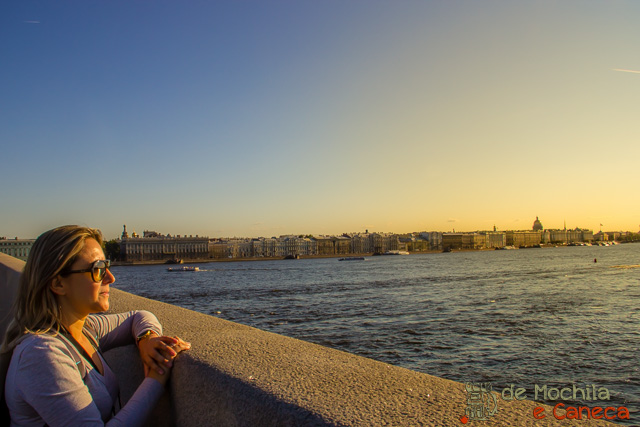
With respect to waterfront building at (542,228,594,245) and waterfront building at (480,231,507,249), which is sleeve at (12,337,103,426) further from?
waterfront building at (542,228,594,245)

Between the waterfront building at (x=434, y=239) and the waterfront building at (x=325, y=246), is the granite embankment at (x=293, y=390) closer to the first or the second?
the waterfront building at (x=325, y=246)

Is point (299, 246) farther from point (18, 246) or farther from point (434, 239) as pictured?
point (18, 246)

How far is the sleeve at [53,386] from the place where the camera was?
0.97 m

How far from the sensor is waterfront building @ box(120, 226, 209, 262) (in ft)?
268

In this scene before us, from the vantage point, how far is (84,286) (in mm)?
1149

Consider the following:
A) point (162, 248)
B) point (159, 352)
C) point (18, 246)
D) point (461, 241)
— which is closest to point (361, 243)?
point (461, 241)

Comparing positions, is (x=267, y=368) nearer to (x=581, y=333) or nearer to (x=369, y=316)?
(x=581, y=333)

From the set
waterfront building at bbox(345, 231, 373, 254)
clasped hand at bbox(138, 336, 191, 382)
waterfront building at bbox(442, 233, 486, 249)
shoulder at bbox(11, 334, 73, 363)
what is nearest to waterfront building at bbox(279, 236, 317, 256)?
waterfront building at bbox(345, 231, 373, 254)

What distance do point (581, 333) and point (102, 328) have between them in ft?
30.2

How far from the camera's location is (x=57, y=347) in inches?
40.4

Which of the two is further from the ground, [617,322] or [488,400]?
[488,400]

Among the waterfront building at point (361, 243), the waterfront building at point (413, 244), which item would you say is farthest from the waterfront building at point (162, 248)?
the waterfront building at point (413, 244)

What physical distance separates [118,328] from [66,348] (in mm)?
441

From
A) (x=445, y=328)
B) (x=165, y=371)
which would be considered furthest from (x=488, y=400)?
(x=445, y=328)
